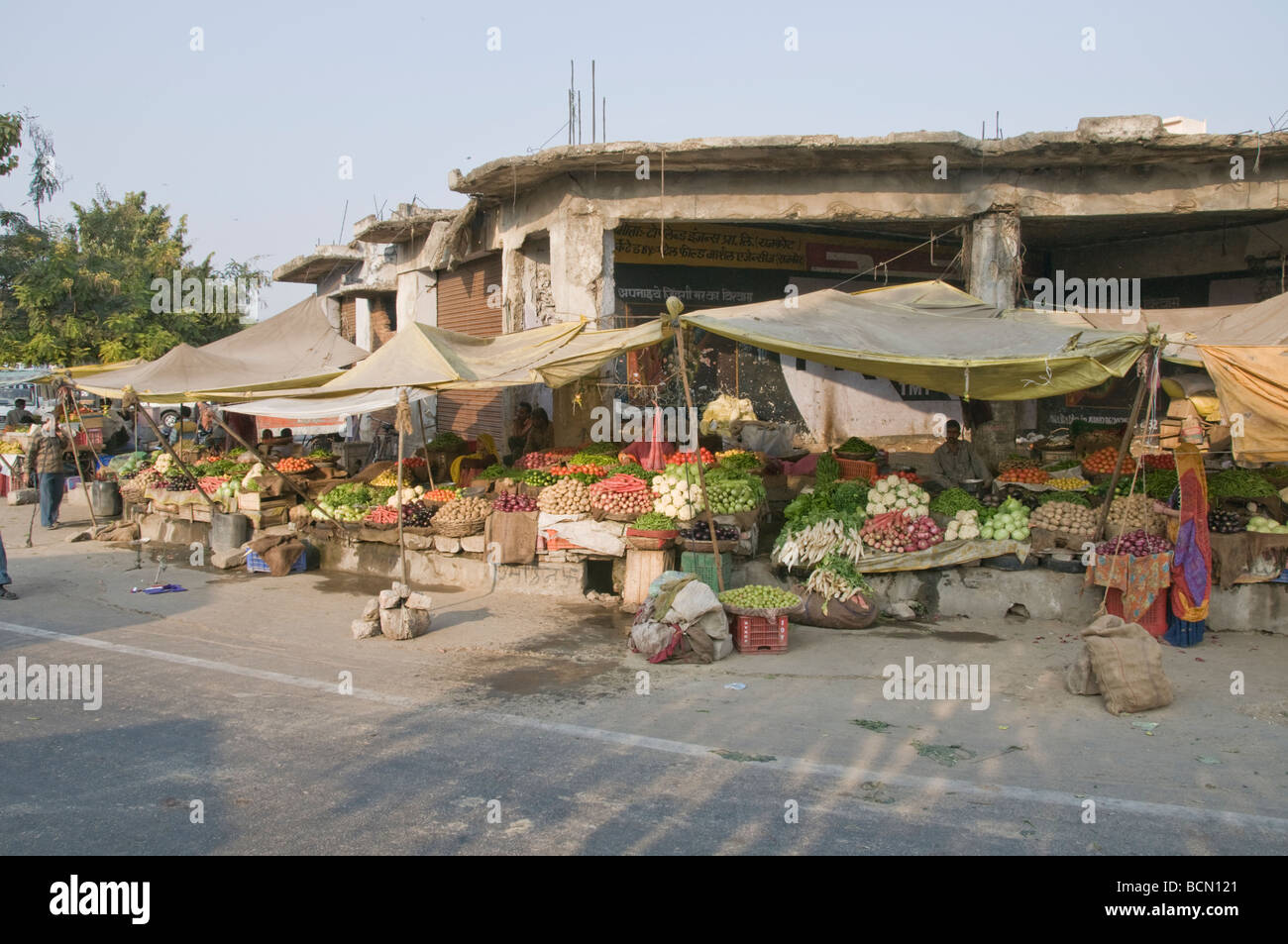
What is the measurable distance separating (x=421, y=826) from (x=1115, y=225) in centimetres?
1516

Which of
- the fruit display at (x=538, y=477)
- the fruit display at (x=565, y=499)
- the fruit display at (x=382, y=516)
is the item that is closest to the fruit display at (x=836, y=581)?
the fruit display at (x=565, y=499)

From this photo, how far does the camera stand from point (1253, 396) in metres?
7.34

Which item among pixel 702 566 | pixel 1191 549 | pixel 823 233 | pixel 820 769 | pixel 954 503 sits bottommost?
pixel 820 769

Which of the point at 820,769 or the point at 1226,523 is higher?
the point at 1226,523

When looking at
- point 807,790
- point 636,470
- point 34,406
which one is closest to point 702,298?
point 636,470

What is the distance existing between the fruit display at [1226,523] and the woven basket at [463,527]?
7.31 metres

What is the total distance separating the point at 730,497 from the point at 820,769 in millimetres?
4824

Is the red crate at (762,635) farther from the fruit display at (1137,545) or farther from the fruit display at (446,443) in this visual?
the fruit display at (446,443)

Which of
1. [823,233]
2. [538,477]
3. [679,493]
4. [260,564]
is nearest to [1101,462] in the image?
[679,493]

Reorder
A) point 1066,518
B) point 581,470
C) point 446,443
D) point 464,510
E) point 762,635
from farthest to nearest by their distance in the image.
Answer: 1. point 446,443
2. point 581,470
3. point 464,510
4. point 1066,518
5. point 762,635

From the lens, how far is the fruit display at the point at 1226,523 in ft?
27.4

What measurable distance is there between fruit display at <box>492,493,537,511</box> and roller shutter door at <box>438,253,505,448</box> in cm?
545

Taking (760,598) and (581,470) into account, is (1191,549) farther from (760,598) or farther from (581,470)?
(581,470)

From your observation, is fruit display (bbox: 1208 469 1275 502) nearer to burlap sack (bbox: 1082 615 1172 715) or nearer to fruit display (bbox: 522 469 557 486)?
burlap sack (bbox: 1082 615 1172 715)
